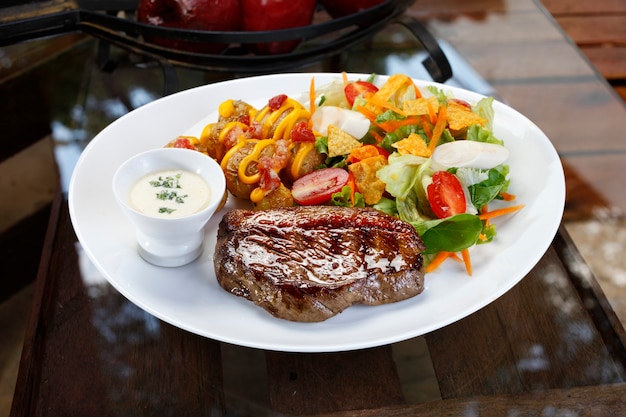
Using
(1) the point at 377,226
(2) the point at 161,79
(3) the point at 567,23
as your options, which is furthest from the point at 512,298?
(3) the point at 567,23

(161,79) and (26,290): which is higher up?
(161,79)

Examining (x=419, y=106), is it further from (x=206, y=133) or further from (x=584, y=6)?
(x=584, y=6)

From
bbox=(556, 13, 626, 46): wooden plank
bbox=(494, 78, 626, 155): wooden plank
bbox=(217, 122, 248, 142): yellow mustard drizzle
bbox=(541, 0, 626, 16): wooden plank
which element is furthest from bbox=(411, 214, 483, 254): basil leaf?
bbox=(541, 0, 626, 16): wooden plank

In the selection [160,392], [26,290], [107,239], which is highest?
[107,239]

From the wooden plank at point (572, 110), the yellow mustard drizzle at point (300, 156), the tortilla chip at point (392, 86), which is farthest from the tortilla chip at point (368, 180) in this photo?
the wooden plank at point (572, 110)

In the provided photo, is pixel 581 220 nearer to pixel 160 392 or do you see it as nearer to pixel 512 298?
pixel 512 298

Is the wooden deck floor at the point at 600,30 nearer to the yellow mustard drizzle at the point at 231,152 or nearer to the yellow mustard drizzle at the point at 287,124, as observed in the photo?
the yellow mustard drizzle at the point at 287,124

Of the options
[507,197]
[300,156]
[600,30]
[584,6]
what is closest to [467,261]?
[507,197]
